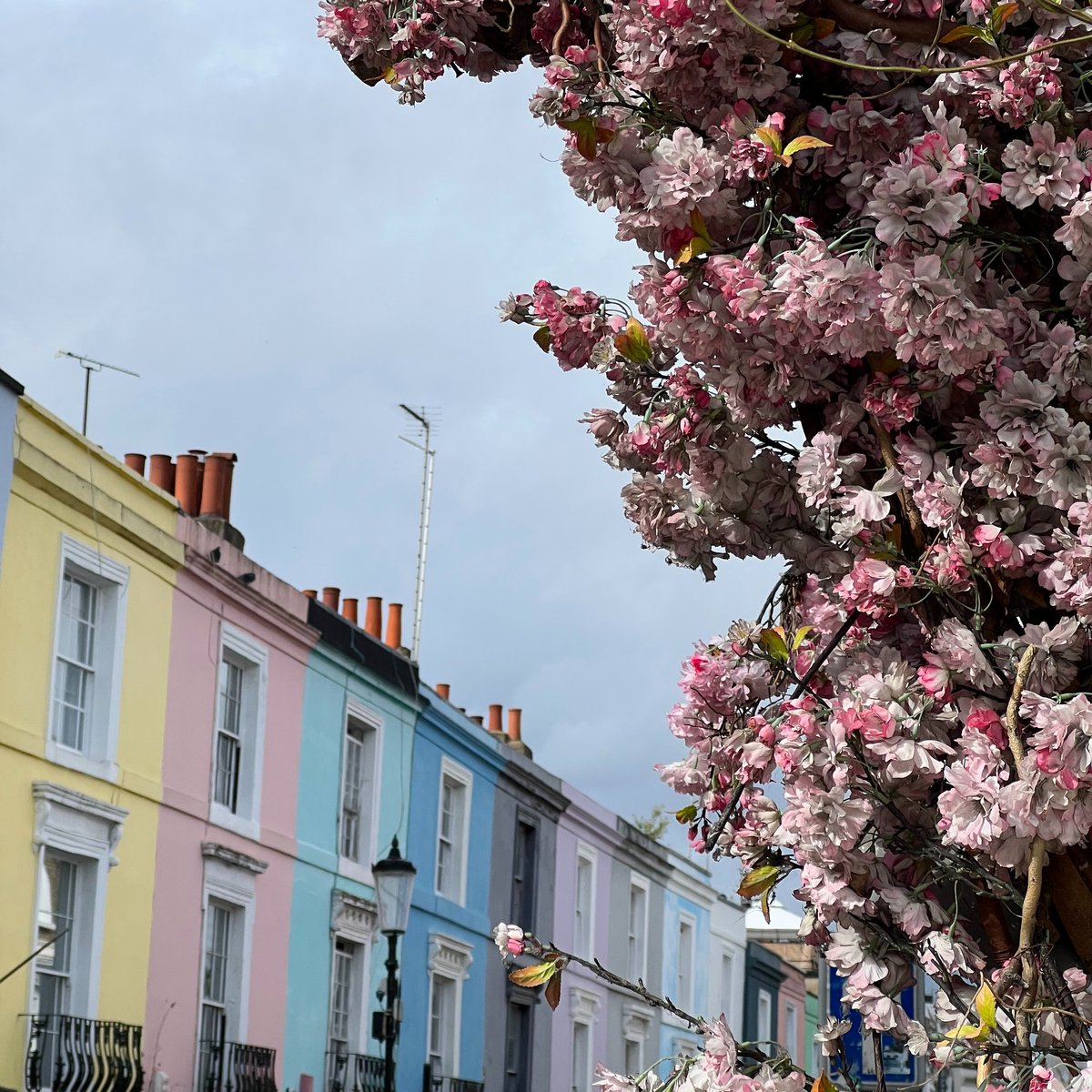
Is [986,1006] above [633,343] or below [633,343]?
below

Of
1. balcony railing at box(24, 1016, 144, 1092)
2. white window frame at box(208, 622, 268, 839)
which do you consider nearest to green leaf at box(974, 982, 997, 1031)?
balcony railing at box(24, 1016, 144, 1092)

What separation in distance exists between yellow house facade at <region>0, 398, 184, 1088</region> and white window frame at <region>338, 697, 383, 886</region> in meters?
4.16

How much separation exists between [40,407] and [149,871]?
4288 millimetres

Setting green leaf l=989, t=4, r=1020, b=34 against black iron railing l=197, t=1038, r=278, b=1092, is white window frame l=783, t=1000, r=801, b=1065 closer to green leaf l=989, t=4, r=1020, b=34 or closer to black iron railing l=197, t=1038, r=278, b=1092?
black iron railing l=197, t=1038, r=278, b=1092

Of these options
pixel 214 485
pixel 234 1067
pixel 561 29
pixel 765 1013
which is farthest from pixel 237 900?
pixel 765 1013

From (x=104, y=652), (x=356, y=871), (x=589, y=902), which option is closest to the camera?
(x=104, y=652)

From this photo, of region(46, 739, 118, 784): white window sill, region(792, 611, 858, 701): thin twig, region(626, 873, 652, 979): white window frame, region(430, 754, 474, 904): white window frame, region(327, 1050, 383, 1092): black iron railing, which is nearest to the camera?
region(792, 611, 858, 701): thin twig

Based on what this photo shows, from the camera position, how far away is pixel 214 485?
17.4 meters

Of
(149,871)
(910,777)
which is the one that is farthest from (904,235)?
(149,871)

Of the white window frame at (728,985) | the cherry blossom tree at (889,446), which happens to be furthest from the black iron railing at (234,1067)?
the white window frame at (728,985)

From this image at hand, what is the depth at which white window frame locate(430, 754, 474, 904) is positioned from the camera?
22.0m

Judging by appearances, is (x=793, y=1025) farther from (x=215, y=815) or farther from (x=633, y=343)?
(x=633, y=343)

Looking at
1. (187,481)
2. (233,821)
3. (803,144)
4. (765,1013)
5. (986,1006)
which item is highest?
(187,481)

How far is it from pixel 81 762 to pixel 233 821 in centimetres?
284
